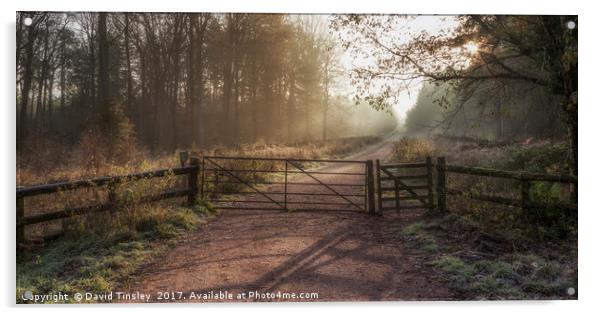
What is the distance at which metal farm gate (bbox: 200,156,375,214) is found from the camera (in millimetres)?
9867

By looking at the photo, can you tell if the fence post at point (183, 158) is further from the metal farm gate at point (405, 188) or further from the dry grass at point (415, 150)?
the dry grass at point (415, 150)

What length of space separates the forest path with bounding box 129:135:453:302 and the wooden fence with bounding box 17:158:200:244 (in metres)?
1.19

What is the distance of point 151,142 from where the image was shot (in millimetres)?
16984

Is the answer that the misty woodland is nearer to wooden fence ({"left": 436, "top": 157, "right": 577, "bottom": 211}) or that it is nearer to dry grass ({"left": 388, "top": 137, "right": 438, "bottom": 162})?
wooden fence ({"left": 436, "top": 157, "right": 577, "bottom": 211})

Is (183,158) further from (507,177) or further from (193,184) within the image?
(507,177)

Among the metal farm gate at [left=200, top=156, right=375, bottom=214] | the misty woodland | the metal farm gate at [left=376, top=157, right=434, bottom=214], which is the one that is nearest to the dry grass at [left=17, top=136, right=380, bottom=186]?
the misty woodland

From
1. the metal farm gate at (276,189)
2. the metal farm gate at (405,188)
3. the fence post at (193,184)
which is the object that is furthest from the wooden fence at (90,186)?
the metal farm gate at (405,188)

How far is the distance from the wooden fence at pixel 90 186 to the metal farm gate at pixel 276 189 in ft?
1.27

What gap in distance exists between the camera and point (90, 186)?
7359mm

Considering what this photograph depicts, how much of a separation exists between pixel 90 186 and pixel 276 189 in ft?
20.7

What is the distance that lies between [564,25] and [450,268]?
4.24 meters

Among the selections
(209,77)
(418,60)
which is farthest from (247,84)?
(418,60)

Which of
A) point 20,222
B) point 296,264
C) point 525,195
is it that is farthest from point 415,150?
point 20,222

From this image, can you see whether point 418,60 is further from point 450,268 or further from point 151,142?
point 151,142
